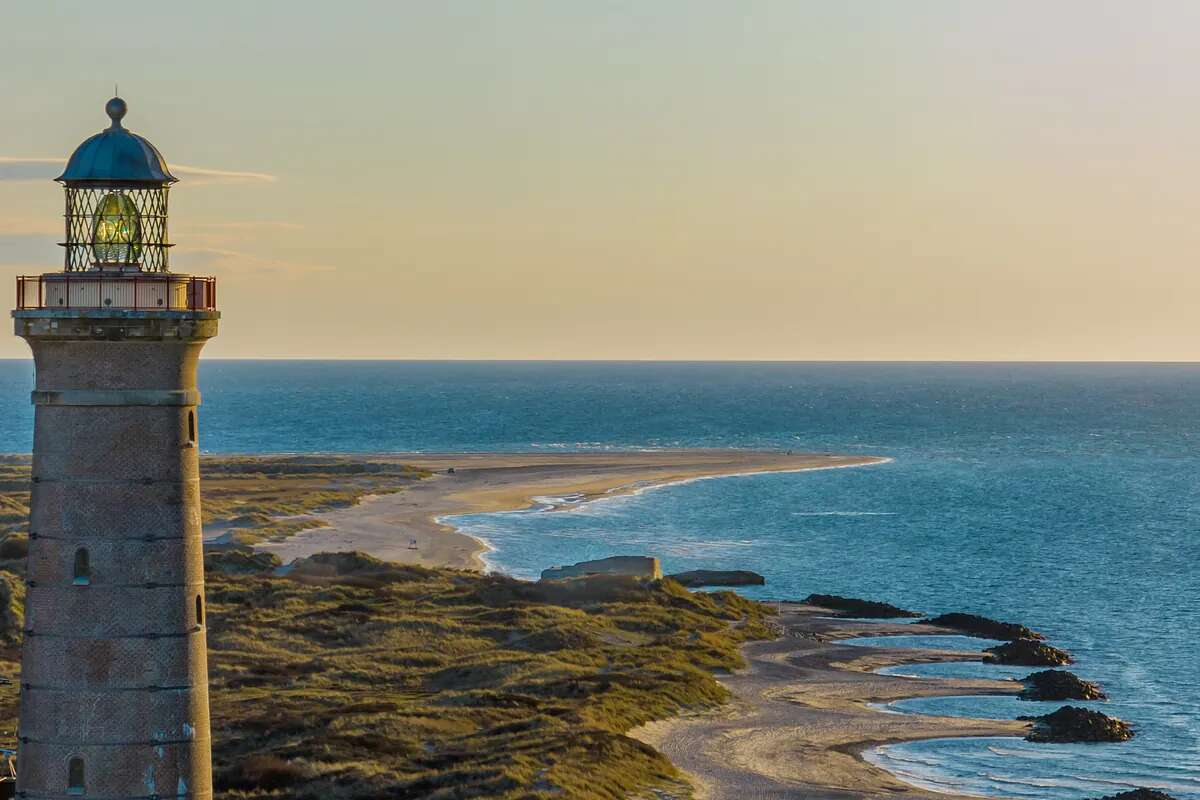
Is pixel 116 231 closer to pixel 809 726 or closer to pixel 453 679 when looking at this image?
pixel 453 679

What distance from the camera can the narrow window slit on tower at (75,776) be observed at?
20.4 metres

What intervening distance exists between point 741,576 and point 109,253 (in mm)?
68864

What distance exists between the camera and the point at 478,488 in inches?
5635

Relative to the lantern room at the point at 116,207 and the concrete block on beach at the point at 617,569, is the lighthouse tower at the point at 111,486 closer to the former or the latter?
the lantern room at the point at 116,207

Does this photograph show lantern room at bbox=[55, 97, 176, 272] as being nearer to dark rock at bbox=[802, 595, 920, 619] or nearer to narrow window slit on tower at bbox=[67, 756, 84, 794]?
narrow window slit on tower at bbox=[67, 756, 84, 794]

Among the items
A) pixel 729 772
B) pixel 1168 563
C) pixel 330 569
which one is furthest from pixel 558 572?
pixel 1168 563

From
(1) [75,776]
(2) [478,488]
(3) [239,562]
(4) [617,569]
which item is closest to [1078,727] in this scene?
(4) [617,569]

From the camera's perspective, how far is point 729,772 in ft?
145

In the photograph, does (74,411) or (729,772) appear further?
(729,772)

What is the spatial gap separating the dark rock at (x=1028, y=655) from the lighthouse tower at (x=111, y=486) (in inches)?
1886

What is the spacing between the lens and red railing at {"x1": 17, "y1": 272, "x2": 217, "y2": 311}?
19875 millimetres

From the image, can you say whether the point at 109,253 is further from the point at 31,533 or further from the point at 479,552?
the point at 479,552

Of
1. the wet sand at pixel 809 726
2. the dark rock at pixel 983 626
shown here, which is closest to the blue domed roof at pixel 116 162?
the wet sand at pixel 809 726

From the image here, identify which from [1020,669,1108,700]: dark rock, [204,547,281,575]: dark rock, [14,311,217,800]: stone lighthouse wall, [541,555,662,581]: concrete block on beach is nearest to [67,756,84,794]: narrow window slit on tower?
[14,311,217,800]: stone lighthouse wall
